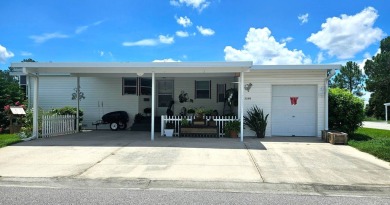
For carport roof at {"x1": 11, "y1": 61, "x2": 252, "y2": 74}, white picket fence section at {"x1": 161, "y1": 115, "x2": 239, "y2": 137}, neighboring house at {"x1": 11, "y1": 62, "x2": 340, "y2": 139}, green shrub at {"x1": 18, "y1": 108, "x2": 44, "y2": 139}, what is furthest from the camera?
white picket fence section at {"x1": 161, "y1": 115, "x2": 239, "y2": 137}

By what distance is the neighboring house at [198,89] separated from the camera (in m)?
12.6

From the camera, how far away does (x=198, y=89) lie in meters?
18.7

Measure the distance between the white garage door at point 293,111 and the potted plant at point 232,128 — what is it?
6.20 ft

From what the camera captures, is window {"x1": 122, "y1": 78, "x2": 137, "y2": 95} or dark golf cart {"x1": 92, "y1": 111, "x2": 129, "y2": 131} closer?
dark golf cart {"x1": 92, "y1": 111, "x2": 129, "y2": 131}

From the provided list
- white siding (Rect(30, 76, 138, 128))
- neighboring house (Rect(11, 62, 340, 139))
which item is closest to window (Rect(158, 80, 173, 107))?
neighboring house (Rect(11, 62, 340, 139))

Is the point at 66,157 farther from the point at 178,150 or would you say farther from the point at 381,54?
the point at 381,54

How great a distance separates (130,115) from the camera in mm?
18328

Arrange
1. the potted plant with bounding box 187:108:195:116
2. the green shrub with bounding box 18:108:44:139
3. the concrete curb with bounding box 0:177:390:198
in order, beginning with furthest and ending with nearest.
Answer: the potted plant with bounding box 187:108:195:116, the green shrub with bounding box 18:108:44:139, the concrete curb with bounding box 0:177:390:198

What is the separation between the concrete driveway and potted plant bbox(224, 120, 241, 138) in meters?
1.41

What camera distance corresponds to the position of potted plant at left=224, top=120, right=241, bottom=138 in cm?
1347

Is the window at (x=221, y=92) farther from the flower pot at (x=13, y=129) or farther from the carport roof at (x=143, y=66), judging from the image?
the flower pot at (x=13, y=129)

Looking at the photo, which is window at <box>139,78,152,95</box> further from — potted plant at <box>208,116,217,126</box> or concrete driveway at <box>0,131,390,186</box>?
concrete driveway at <box>0,131,390,186</box>

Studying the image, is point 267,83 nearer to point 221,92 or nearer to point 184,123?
point 184,123

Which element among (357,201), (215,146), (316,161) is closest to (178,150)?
(215,146)
